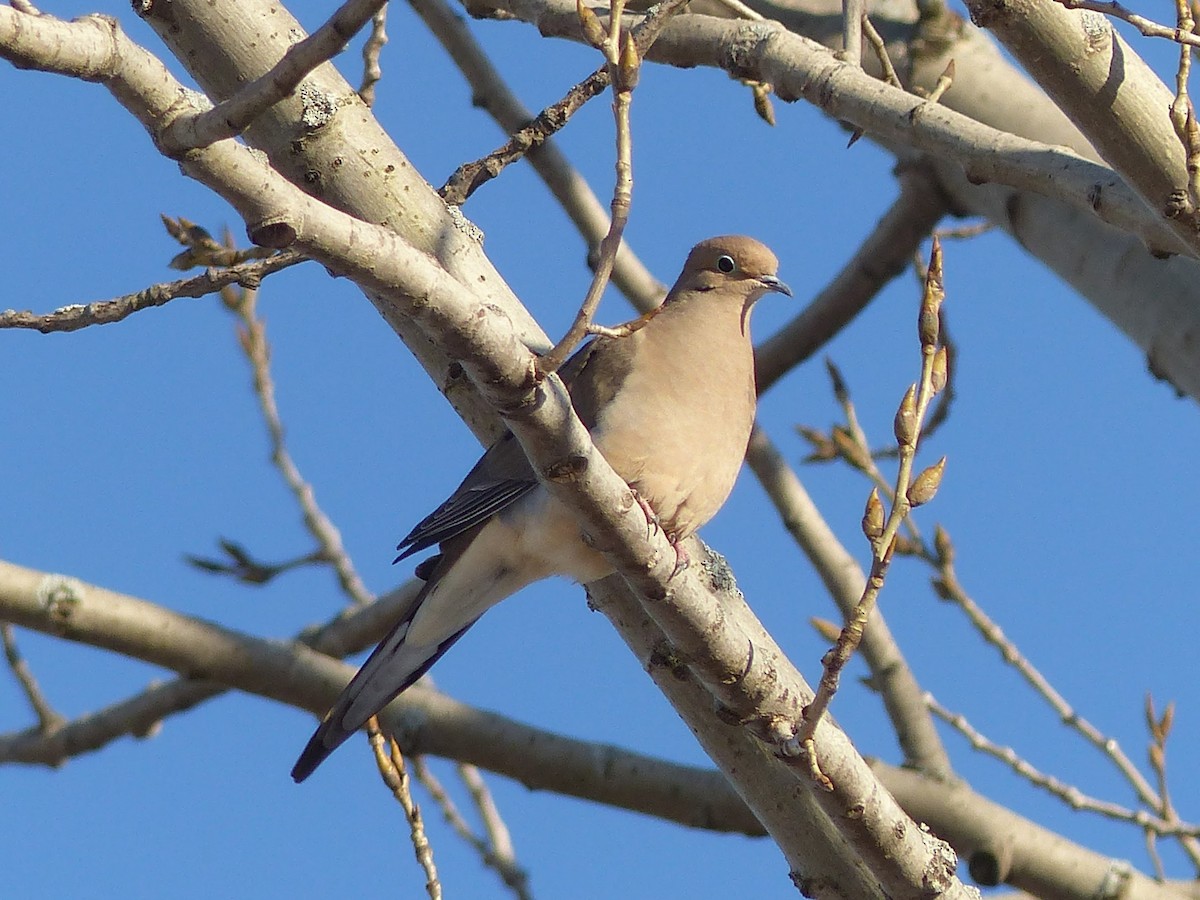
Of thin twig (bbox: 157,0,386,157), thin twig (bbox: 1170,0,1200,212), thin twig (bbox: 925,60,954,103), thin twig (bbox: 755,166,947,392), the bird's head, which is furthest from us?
thin twig (bbox: 755,166,947,392)

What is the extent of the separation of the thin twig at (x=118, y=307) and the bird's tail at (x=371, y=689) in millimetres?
1510

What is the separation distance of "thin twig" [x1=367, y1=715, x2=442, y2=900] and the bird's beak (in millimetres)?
1600

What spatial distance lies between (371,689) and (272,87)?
1855 mm

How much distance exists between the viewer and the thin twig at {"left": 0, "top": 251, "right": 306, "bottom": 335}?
2.02 m

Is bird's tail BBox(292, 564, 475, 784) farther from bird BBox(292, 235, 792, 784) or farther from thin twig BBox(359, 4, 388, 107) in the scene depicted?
thin twig BBox(359, 4, 388, 107)

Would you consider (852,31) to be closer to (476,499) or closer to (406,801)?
(476,499)

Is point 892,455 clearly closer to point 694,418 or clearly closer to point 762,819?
point 694,418

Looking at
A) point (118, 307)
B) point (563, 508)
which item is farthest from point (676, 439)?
point (118, 307)

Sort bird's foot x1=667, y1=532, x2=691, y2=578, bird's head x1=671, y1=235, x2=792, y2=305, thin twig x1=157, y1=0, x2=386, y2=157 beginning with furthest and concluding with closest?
bird's head x1=671, y1=235, x2=792, y2=305, bird's foot x1=667, y1=532, x2=691, y2=578, thin twig x1=157, y1=0, x2=386, y2=157

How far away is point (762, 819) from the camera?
116 inches

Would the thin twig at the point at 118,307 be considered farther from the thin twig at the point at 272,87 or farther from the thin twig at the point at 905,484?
the thin twig at the point at 905,484

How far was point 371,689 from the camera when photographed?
11.2 feet

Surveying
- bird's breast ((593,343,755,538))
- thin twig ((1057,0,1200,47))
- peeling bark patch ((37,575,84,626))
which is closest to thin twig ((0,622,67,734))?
peeling bark patch ((37,575,84,626))

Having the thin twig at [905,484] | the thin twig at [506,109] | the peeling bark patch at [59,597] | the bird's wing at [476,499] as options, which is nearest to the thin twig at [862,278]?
the thin twig at [506,109]
